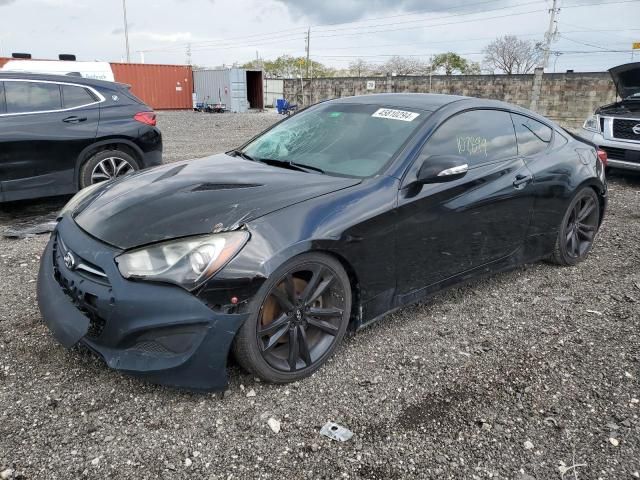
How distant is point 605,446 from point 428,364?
96 cm

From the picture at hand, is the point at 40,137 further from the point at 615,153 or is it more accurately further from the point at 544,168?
the point at 615,153

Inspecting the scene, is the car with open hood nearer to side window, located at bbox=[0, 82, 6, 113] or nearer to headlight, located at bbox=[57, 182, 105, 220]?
headlight, located at bbox=[57, 182, 105, 220]

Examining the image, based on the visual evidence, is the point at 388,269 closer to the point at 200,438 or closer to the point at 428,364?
the point at 428,364

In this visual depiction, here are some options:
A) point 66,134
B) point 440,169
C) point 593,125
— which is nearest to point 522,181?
point 440,169

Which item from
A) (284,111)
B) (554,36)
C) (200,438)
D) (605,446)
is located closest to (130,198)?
(200,438)

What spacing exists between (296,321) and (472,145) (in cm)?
185

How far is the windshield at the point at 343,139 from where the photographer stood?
3246 millimetres

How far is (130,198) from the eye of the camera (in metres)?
2.94

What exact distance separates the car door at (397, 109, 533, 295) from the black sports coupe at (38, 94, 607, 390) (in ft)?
0.04

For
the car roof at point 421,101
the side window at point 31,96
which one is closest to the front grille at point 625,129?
the car roof at point 421,101

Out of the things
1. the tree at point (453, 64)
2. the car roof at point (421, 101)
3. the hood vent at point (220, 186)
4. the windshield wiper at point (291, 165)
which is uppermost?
the tree at point (453, 64)

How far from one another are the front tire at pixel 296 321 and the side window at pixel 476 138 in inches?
43.5

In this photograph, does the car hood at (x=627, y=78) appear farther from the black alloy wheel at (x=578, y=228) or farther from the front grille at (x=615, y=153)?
the black alloy wheel at (x=578, y=228)

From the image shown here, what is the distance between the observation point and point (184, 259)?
242 cm
